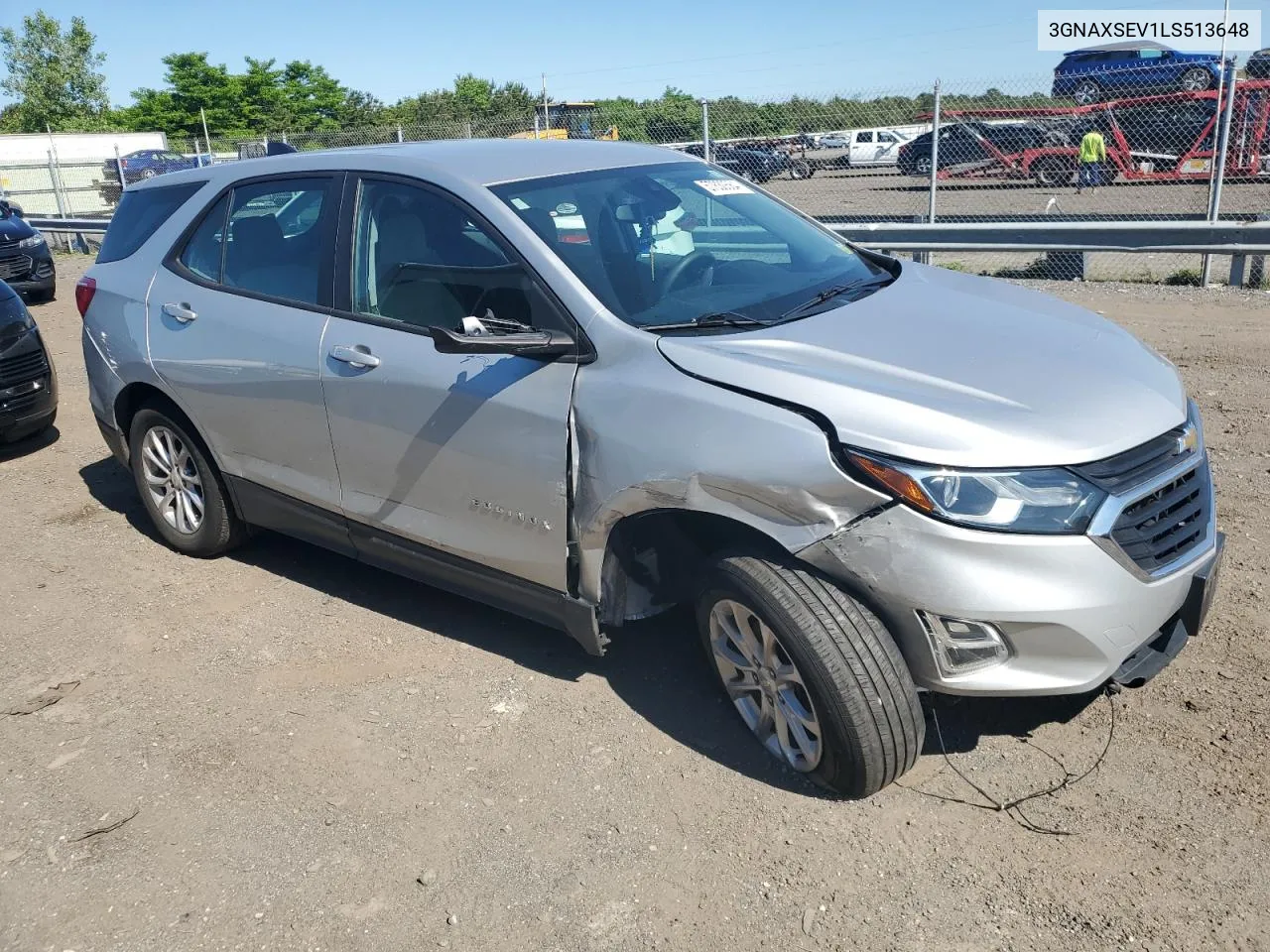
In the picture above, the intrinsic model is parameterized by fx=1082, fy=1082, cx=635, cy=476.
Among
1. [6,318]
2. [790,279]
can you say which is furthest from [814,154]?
[790,279]

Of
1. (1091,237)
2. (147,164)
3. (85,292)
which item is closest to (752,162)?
(1091,237)

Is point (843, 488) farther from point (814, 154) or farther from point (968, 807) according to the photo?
point (814, 154)

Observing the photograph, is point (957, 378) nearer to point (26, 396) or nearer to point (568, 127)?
point (26, 396)

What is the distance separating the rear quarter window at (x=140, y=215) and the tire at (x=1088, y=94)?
15.4 metres

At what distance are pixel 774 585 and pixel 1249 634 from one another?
201 centimetres

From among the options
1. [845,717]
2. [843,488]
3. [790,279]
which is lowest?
[845,717]

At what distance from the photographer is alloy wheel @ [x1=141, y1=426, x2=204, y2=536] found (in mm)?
4984

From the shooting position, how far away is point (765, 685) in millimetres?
3240

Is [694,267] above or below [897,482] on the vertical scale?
above

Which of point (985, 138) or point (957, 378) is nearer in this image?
point (957, 378)

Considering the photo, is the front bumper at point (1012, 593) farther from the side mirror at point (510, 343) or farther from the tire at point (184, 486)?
the tire at point (184, 486)

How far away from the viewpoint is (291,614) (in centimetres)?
460

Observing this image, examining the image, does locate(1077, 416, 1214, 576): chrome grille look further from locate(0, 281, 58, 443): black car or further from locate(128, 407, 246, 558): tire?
locate(0, 281, 58, 443): black car

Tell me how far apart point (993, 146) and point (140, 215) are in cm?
1334
